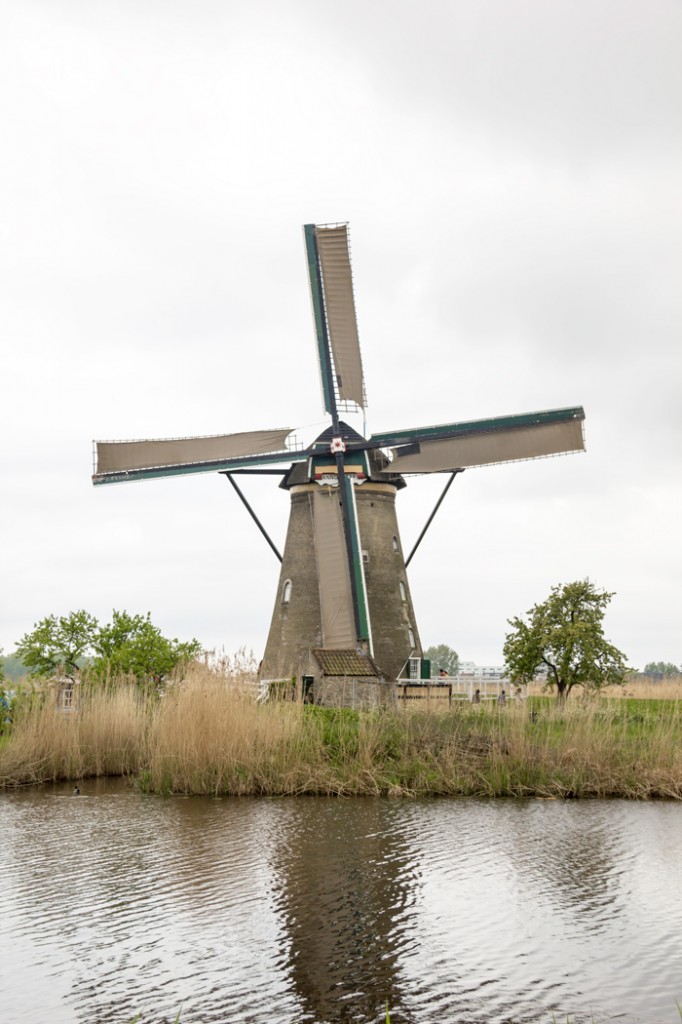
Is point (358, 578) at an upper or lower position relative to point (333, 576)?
lower

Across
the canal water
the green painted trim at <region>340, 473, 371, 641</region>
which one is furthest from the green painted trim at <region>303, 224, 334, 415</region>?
the canal water

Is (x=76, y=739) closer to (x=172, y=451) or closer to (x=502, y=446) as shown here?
(x=172, y=451)

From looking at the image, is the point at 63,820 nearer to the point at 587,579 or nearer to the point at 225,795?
the point at 225,795

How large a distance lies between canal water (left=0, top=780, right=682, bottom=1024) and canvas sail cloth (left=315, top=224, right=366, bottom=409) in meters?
13.1

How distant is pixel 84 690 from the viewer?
616 inches

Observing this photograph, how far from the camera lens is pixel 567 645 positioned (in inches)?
829

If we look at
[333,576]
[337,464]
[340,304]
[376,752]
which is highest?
[340,304]

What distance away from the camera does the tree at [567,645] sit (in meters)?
21.1

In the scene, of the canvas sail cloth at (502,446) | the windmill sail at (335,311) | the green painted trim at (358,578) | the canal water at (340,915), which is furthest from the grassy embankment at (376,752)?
the windmill sail at (335,311)

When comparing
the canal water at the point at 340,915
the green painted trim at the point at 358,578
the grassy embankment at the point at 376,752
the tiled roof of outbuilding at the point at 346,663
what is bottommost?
the canal water at the point at 340,915

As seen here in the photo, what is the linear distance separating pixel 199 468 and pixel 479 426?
650cm

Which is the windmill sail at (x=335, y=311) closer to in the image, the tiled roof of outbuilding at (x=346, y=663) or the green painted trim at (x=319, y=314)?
the green painted trim at (x=319, y=314)

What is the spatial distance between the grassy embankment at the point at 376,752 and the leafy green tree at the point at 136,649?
6396 millimetres

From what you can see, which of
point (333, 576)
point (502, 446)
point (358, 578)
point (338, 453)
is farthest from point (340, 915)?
point (502, 446)
